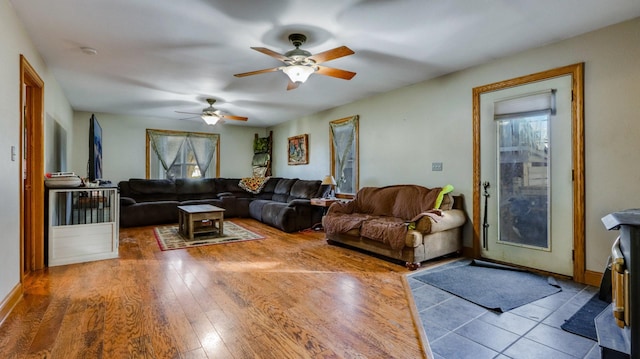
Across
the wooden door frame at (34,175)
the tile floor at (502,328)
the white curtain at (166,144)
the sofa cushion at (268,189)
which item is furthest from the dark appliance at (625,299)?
the white curtain at (166,144)

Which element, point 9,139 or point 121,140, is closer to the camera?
point 9,139

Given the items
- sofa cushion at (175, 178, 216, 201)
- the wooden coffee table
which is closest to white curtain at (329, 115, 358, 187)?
the wooden coffee table

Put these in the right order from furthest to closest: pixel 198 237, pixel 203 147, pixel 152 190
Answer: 1. pixel 203 147
2. pixel 152 190
3. pixel 198 237

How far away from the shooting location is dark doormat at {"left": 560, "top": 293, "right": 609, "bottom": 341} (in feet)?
6.60

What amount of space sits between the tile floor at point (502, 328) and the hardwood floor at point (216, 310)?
141mm

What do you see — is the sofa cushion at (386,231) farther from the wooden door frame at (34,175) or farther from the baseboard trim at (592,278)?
the wooden door frame at (34,175)

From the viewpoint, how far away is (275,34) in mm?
2859

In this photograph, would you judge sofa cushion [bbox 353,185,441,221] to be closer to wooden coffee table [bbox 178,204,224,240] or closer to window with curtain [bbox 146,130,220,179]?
wooden coffee table [bbox 178,204,224,240]

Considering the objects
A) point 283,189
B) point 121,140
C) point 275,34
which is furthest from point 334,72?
point 121,140

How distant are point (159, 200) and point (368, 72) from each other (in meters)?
5.19

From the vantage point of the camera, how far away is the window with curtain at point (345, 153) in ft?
18.1

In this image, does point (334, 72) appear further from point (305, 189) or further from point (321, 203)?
point (305, 189)

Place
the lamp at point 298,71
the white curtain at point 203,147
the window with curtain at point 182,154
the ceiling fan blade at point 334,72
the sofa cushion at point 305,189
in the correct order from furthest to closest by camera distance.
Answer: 1. the white curtain at point 203,147
2. the window with curtain at point 182,154
3. the sofa cushion at point 305,189
4. the ceiling fan blade at point 334,72
5. the lamp at point 298,71

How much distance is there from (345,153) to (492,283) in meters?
3.37
